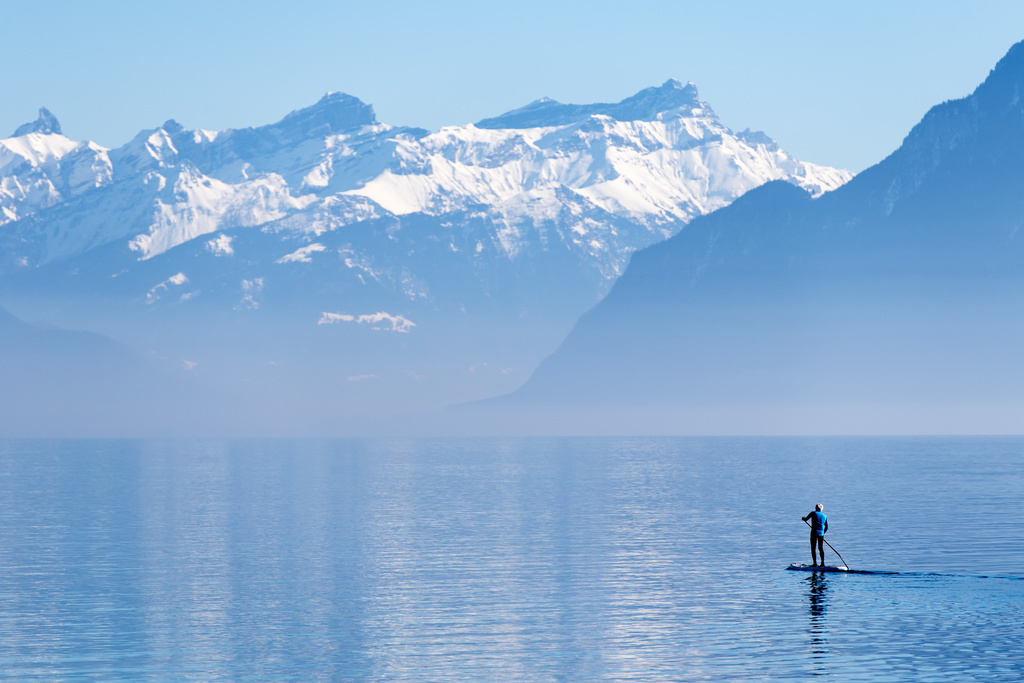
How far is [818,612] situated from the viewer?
6231 centimetres

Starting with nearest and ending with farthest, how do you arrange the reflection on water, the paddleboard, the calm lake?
the calm lake → the reflection on water → the paddleboard

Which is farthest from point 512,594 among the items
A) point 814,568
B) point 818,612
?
point 814,568

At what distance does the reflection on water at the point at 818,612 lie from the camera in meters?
54.0

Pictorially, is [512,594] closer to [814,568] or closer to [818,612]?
[818,612]

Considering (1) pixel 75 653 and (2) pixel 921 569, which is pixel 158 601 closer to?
(1) pixel 75 653

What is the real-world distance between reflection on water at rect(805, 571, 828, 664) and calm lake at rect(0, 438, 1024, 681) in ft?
0.57

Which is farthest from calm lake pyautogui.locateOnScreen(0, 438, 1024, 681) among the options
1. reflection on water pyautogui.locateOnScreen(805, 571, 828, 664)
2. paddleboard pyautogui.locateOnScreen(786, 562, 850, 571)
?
paddleboard pyautogui.locateOnScreen(786, 562, 850, 571)

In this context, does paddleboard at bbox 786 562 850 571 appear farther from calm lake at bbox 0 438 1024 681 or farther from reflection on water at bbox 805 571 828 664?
calm lake at bbox 0 438 1024 681

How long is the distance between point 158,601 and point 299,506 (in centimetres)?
Answer: 6810

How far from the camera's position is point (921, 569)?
77.2 m

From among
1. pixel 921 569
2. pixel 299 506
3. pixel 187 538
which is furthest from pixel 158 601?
pixel 299 506

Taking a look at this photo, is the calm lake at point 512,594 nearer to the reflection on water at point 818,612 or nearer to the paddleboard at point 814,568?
the reflection on water at point 818,612

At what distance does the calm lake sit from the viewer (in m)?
52.8

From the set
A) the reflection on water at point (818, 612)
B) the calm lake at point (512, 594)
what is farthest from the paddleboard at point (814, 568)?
the calm lake at point (512, 594)
